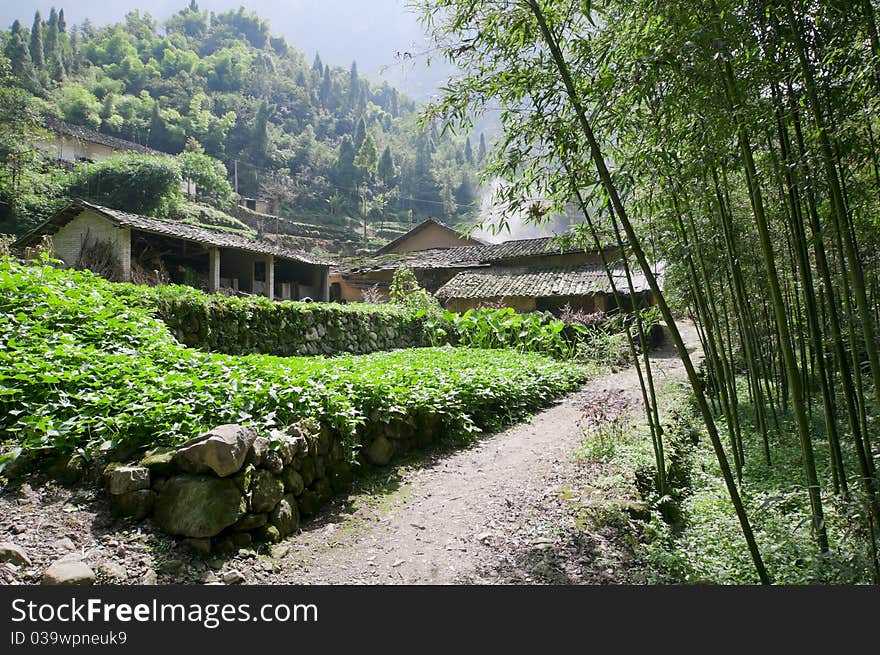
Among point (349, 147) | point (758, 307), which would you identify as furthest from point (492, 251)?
point (349, 147)

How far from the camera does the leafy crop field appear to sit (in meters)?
3.01

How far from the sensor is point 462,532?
3150 mm

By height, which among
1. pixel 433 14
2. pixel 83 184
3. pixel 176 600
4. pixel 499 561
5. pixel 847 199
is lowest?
pixel 499 561

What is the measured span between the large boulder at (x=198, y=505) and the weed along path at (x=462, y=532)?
0.39 m

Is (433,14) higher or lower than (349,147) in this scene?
lower

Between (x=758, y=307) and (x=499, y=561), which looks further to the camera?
(x=758, y=307)

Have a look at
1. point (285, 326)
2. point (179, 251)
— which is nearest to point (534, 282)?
point (285, 326)

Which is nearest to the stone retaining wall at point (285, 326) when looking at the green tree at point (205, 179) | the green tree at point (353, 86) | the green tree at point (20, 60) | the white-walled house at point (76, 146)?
the white-walled house at point (76, 146)

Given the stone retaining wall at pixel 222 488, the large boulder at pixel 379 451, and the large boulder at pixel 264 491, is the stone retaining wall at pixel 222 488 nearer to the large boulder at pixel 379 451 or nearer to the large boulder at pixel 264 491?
the large boulder at pixel 264 491

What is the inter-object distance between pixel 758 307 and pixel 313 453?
5.37 meters

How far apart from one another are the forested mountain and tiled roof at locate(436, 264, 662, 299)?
76.1 ft

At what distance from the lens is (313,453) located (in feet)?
11.7

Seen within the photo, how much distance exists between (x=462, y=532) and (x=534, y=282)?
13515 mm

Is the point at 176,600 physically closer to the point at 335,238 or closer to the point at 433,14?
the point at 433,14
